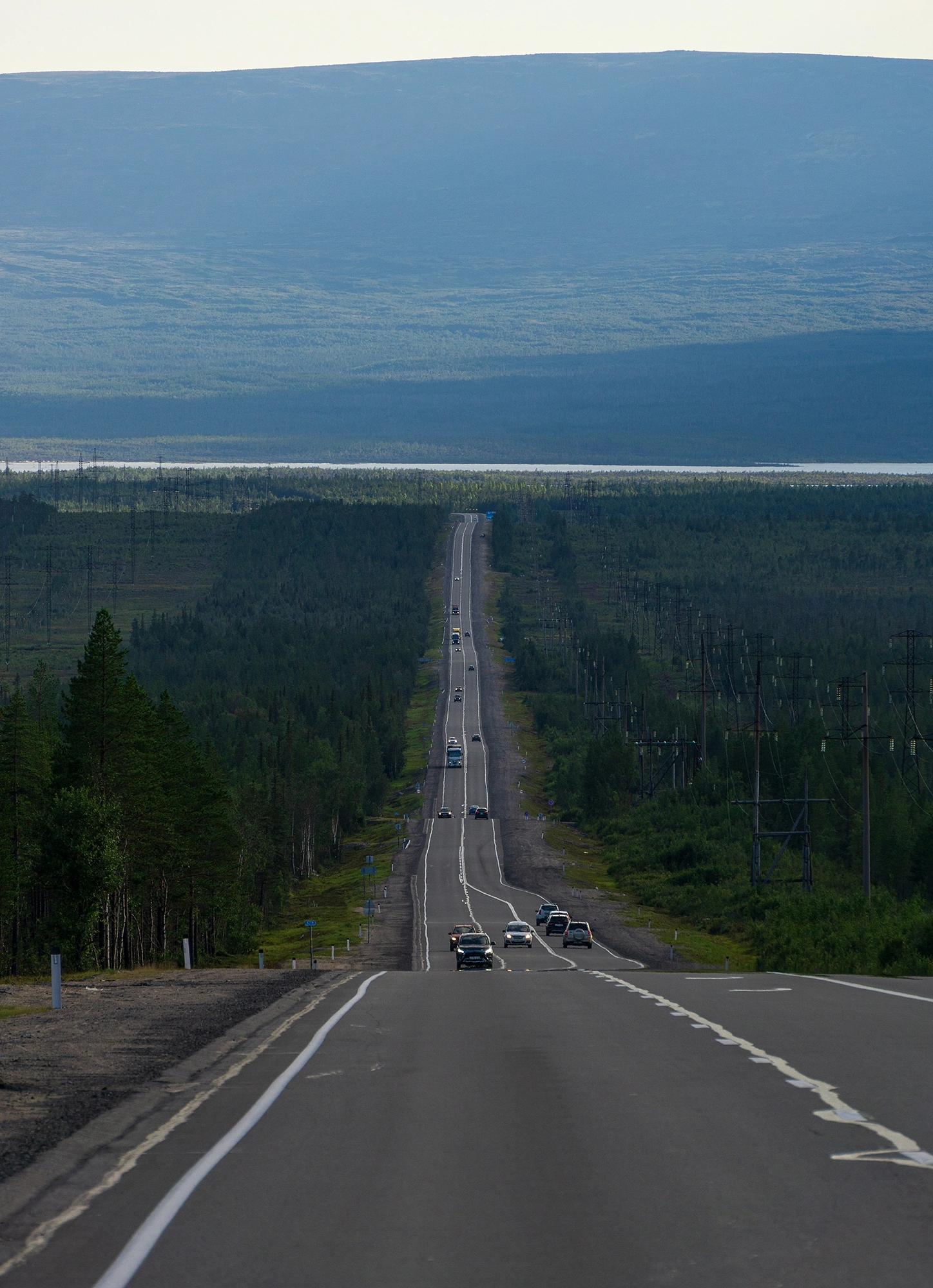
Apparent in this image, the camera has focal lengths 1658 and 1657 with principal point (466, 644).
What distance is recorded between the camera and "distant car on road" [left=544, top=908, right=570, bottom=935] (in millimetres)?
78875

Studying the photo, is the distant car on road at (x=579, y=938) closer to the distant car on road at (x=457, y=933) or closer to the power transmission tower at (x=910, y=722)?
the distant car on road at (x=457, y=933)

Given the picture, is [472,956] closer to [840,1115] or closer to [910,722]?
[840,1115]

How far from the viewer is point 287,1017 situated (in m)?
22.4

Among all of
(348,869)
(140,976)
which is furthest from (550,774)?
(140,976)

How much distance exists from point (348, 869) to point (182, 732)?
45.1 metres

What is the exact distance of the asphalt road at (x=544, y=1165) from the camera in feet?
29.4

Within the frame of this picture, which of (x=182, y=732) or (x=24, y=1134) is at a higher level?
(x=182, y=732)

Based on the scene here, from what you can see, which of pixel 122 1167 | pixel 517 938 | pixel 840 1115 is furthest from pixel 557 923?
pixel 122 1167

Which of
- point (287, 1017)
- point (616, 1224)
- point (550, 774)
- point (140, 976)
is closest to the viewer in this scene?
point (616, 1224)

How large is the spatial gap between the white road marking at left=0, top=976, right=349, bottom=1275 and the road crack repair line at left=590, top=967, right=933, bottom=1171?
4.90 metres

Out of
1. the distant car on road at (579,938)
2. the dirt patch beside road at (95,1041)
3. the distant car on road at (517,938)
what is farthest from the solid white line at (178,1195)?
the distant car on road at (579,938)

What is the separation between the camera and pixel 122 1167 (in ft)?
37.6

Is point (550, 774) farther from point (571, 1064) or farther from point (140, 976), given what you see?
point (571, 1064)

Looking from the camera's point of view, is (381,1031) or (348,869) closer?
(381,1031)
